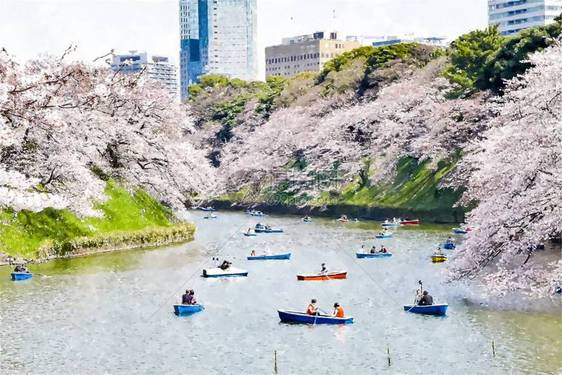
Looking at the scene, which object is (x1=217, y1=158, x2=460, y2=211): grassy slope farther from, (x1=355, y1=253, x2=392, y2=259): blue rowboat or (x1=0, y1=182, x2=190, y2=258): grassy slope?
(x1=0, y1=182, x2=190, y2=258): grassy slope

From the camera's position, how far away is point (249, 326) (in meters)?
37.5

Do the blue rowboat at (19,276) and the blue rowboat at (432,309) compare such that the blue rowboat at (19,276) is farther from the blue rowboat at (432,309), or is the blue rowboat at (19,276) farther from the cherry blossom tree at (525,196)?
the cherry blossom tree at (525,196)

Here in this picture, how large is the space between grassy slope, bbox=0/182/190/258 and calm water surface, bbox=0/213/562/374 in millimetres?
2370

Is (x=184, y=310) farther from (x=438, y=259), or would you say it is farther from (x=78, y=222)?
(x=78, y=222)

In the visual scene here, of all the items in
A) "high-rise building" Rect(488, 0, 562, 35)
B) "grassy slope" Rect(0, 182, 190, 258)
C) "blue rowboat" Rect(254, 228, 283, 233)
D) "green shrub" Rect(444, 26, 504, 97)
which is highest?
"high-rise building" Rect(488, 0, 562, 35)

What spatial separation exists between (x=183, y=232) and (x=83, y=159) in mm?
12990

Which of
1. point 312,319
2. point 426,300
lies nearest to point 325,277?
point 426,300

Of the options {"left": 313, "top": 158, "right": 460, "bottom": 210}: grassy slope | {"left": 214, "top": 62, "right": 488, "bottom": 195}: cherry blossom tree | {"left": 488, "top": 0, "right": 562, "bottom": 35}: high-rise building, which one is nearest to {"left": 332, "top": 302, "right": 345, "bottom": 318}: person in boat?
{"left": 214, "top": 62, "right": 488, "bottom": 195}: cherry blossom tree

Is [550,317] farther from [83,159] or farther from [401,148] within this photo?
[401,148]

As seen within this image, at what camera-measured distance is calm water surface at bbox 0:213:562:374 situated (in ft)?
102

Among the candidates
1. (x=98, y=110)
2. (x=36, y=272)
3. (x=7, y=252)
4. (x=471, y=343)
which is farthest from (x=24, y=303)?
(x=98, y=110)

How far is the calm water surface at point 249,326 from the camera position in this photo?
31234mm

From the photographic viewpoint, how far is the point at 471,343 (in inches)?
1310

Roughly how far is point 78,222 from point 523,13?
152853 millimetres
